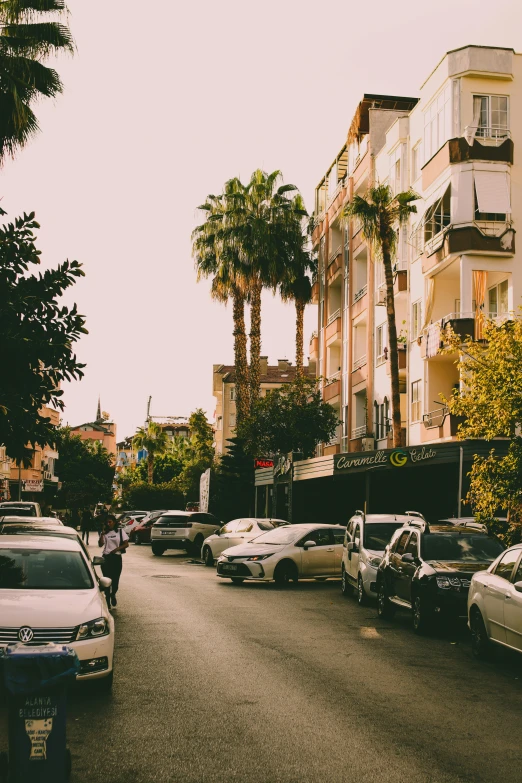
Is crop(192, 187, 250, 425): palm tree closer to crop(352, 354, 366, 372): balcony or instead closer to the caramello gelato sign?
crop(352, 354, 366, 372): balcony

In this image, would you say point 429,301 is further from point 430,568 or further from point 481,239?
point 430,568

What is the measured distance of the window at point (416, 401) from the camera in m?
33.6

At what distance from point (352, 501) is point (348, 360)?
6.19 metres

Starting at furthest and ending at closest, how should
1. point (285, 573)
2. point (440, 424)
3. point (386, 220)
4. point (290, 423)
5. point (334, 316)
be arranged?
1. point (334, 316)
2. point (290, 423)
3. point (386, 220)
4. point (440, 424)
5. point (285, 573)

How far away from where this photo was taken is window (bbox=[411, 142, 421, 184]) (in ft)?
116

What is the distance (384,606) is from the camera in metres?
16.9

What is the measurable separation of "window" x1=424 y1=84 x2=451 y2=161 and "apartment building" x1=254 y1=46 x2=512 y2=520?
0.04 meters

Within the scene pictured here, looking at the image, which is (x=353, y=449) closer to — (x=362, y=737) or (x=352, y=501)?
(x=352, y=501)

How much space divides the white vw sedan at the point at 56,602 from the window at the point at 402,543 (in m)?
6.97

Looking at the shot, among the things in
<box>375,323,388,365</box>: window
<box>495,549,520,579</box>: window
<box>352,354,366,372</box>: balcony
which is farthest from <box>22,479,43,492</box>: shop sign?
<box>495,549,520,579</box>: window

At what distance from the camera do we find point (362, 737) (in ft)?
25.3

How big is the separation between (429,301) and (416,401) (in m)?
3.45

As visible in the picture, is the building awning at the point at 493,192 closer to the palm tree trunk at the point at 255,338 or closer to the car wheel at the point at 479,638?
the palm tree trunk at the point at 255,338

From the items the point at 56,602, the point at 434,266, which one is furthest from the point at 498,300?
the point at 56,602
